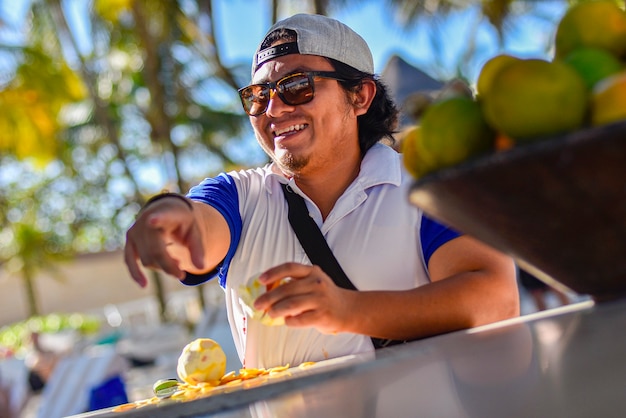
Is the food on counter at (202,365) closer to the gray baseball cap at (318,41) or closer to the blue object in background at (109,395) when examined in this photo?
Answer: the gray baseball cap at (318,41)

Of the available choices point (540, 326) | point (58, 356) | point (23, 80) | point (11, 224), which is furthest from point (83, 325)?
point (540, 326)

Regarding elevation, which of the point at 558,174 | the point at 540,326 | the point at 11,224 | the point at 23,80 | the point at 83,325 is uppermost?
the point at 23,80

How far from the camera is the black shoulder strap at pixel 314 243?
6.18ft

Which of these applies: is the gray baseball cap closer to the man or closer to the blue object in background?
the man

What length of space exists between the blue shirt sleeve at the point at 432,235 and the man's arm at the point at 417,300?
2 centimetres

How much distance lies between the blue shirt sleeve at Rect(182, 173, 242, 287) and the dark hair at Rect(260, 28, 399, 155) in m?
0.47

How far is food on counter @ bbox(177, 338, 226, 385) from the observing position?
156 centimetres

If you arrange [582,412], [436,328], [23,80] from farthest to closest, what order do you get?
1. [23,80]
2. [436,328]
3. [582,412]

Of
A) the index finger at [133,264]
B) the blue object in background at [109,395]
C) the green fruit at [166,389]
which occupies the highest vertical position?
the index finger at [133,264]

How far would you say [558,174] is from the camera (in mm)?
705

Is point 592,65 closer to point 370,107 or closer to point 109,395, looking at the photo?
point 370,107

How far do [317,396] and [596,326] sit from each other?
393mm

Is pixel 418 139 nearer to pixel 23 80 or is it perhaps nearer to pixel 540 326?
pixel 540 326

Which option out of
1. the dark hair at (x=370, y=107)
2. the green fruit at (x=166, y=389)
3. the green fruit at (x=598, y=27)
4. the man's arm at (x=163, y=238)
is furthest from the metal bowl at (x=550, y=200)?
the dark hair at (x=370, y=107)
